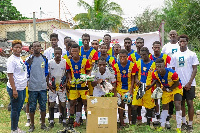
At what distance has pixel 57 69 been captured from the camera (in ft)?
18.9

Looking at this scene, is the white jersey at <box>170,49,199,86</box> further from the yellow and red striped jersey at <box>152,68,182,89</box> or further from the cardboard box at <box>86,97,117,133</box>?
the cardboard box at <box>86,97,117,133</box>

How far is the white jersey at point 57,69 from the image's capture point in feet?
18.9

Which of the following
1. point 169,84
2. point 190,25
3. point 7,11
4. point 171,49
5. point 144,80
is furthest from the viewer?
point 7,11

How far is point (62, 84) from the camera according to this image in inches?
225

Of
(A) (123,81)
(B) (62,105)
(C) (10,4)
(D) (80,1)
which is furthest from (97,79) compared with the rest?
(C) (10,4)

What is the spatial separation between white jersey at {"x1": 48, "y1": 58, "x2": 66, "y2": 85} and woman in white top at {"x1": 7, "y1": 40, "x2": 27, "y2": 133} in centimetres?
75

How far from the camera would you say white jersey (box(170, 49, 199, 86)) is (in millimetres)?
5559

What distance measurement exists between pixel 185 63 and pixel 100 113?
2.18m

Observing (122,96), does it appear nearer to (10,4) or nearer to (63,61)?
(63,61)

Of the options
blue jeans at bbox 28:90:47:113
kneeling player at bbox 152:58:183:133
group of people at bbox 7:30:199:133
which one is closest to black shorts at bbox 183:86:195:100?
group of people at bbox 7:30:199:133

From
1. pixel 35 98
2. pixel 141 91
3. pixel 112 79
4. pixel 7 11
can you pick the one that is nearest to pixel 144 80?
pixel 141 91

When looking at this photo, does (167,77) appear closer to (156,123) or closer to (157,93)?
(157,93)

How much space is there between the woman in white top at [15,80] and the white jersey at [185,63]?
10.6ft

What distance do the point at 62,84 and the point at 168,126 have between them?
2485 millimetres
